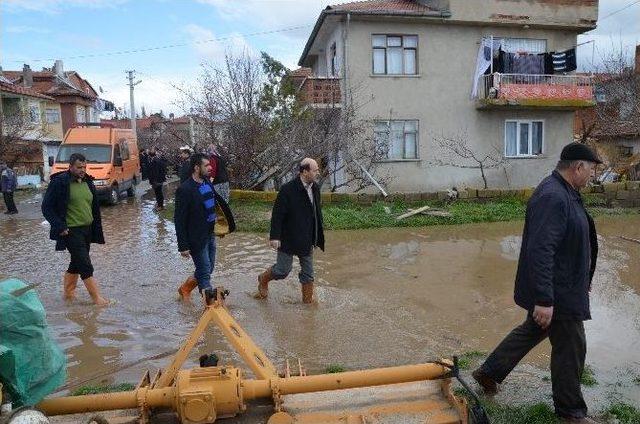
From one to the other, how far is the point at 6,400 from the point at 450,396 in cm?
247

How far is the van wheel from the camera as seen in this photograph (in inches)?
667

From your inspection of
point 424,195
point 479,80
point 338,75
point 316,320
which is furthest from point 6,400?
point 479,80

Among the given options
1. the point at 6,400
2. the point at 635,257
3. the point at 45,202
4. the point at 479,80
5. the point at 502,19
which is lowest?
the point at 635,257

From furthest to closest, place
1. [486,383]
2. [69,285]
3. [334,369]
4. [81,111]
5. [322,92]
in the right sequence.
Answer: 1. [81,111]
2. [322,92]
3. [69,285]
4. [334,369]
5. [486,383]

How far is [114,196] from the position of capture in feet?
56.6

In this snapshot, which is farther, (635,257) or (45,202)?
(635,257)

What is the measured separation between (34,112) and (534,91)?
98.5ft

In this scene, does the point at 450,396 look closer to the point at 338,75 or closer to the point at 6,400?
the point at 6,400

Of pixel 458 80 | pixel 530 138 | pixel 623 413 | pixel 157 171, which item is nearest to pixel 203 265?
pixel 623 413

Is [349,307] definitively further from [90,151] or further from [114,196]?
[90,151]

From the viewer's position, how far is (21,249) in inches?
413

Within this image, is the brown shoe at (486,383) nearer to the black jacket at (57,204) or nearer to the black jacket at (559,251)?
the black jacket at (559,251)

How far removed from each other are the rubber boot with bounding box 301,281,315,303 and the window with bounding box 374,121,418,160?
13206 millimetres

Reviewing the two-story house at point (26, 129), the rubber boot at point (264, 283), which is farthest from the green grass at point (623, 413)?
the two-story house at point (26, 129)
